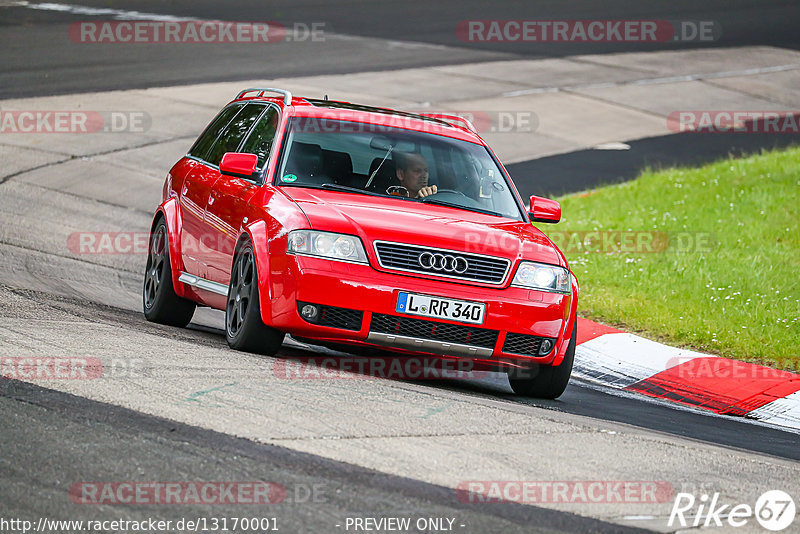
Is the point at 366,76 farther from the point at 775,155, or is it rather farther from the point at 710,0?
the point at 710,0

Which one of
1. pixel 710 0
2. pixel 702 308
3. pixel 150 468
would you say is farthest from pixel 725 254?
pixel 710 0

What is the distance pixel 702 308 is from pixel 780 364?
139 centimetres

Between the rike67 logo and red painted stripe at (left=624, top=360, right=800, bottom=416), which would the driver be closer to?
red painted stripe at (left=624, top=360, right=800, bottom=416)

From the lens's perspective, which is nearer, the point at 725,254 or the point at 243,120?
the point at 243,120

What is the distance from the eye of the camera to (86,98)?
19578 millimetres

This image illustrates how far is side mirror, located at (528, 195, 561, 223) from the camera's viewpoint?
28.0ft

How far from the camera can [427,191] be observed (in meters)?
8.37

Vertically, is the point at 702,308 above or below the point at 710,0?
below

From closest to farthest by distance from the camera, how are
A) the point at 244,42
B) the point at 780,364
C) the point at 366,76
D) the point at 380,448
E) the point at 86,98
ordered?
the point at 380,448
the point at 780,364
the point at 86,98
the point at 366,76
the point at 244,42

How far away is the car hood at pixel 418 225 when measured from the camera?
7.26m

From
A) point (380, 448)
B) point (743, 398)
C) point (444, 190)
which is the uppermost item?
point (444, 190)

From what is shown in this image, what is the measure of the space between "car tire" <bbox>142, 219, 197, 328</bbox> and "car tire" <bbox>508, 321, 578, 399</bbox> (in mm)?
2683

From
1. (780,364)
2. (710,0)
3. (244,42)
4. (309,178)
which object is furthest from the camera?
(710,0)

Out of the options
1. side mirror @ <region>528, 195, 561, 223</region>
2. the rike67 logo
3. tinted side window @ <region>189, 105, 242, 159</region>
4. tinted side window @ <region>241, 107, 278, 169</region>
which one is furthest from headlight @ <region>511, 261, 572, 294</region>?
tinted side window @ <region>189, 105, 242, 159</region>
